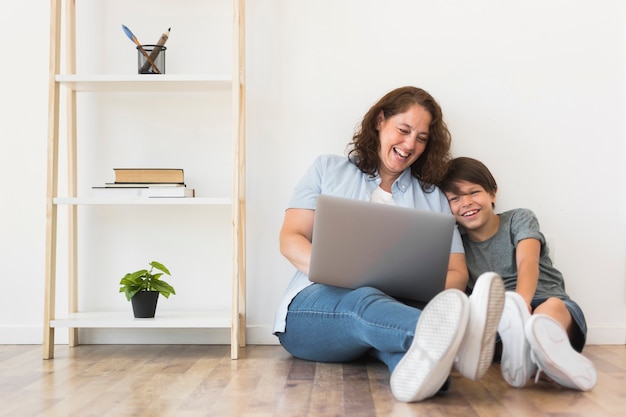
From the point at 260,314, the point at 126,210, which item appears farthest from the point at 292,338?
the point at 126,210

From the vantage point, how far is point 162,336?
9.61 feet

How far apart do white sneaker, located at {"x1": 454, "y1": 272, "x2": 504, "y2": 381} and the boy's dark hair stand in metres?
0.94

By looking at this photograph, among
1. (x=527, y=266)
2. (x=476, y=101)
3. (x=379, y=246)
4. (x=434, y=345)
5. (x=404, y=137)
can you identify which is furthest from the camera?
(x=476, y=101)

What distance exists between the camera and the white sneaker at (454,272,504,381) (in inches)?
70.4

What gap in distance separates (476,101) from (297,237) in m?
0.92

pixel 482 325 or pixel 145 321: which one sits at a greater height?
pixel 482 325

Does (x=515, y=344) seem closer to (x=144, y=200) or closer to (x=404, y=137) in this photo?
(x=404, y=137)

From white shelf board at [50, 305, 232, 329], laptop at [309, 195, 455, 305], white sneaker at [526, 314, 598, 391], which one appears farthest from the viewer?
white shelf board at [50, 305, 232, 329]

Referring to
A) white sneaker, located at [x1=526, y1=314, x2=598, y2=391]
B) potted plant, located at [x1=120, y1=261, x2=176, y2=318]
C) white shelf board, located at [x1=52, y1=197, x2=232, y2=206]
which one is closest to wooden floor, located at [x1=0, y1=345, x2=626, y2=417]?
white sneaker, located at [x1=526, y1=314, x2=598, y2=391]

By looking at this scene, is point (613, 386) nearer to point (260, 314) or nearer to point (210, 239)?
point (260, 314)

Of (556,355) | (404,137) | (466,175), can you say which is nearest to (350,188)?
(404,137)

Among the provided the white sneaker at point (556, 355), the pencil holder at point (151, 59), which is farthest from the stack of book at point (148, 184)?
the white sneaker at point (556, 355)

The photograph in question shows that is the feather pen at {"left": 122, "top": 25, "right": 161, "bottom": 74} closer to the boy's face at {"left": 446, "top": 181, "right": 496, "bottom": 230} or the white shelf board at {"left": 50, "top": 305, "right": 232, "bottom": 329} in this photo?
the white shelf board at {"left": 50, "top": 305, "right": 232, "bottom": 329}

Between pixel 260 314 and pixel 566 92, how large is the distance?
4.78 feet
